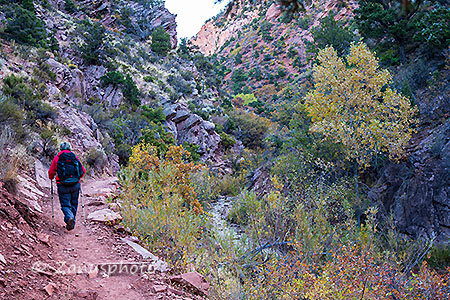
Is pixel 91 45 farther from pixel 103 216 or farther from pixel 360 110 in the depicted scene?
pixel 360 110

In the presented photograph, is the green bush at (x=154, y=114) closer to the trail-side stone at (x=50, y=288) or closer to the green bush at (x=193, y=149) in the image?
the green bush at (x=193, y=149)

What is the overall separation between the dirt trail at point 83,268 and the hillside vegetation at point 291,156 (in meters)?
0.64

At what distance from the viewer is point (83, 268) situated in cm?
368

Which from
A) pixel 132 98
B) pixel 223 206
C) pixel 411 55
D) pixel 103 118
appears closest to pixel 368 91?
pixel 411 55

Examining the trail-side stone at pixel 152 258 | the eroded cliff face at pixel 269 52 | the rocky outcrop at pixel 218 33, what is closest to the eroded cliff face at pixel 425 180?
the trail-side stone at pixel 152 258

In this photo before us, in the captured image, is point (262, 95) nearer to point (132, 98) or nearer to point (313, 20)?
point (313, 20)

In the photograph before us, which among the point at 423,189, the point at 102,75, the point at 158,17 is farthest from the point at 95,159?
the point at 158,17

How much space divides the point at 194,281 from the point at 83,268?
1525 mm

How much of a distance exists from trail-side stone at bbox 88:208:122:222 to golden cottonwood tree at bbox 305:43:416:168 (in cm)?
657

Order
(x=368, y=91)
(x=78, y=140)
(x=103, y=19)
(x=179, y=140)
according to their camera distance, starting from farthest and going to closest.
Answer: (x=103, y=19)
(x=179, y=140)
(x=78, y=140)
(x=368, y=91)

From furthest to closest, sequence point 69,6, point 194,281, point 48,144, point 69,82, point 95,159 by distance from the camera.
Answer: point 69,6
point 69,82
point 95,159
point 48,144
point 194,281

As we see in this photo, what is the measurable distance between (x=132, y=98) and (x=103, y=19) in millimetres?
18606

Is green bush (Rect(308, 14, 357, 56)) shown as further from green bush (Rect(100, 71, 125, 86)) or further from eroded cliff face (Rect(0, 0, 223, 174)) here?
green bush (Rect(100, 71, 125, 86))

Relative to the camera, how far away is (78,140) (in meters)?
10.4
